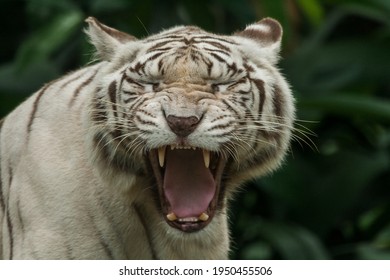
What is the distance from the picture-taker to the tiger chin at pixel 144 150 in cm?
384

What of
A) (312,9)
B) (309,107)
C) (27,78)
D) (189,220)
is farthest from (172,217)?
(27,78)

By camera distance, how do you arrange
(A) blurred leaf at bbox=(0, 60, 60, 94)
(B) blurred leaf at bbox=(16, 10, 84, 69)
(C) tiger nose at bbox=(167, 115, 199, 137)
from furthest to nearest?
(A) blurred leaf at bbox=(0, 60, 60, 94) < (B) blurred leaf at bbox=(16, 10, 84, 69) < (C) tiger nose at bbox=(167, 115, 199, 137)

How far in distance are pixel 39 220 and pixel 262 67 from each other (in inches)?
36.2

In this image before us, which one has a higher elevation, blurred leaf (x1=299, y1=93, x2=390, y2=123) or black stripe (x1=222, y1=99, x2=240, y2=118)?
black stripe (x1=222, y1=99, x2=240, y2=118)

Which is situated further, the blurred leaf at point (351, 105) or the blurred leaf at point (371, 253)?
the blurred leaf at point (351, 105)

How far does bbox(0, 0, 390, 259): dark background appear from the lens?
23.4ft

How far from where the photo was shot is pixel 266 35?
4203mm

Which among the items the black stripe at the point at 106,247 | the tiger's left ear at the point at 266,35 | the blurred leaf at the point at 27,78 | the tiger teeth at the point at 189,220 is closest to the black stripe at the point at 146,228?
the black stripe at the point at 106,247

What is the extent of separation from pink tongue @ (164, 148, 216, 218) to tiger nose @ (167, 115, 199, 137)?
0.31 meters

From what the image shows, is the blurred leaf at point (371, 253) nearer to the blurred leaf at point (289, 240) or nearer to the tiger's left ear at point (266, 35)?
the blurred leaf at point (289, 240)

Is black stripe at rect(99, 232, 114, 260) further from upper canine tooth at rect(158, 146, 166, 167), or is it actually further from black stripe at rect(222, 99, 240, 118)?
black stripe at rect(222, 99, 240, 118)

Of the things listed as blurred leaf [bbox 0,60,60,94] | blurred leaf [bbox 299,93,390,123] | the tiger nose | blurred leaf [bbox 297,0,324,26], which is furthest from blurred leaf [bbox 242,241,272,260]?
the tiger nose

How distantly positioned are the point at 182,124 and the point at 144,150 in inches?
12.0

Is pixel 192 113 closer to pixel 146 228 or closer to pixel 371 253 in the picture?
pixel 146 228
